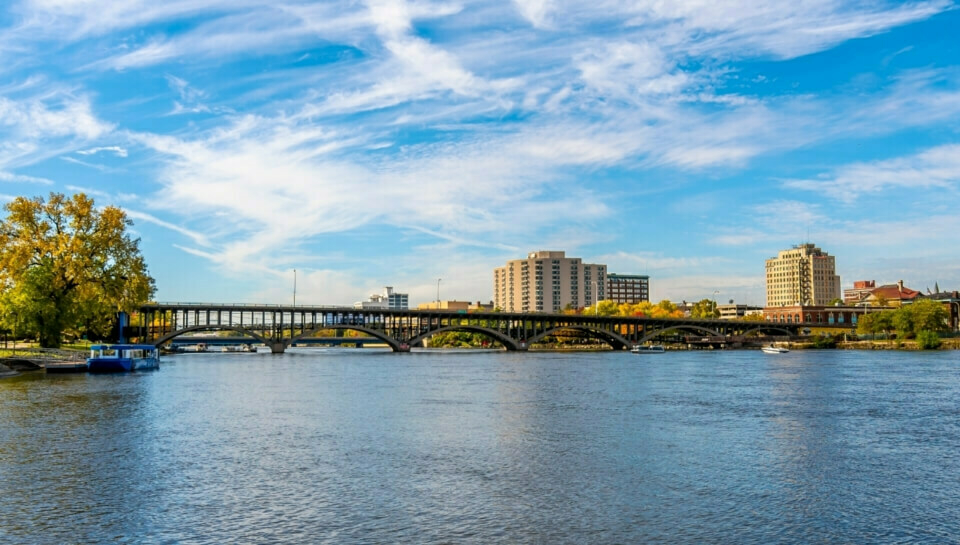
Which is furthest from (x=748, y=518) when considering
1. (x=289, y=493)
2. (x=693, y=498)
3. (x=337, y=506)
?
(x=289, y=493)

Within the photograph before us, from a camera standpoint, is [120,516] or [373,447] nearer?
[120,516]

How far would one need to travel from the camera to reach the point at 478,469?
30.3 meters

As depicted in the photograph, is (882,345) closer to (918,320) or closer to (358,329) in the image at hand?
(918,320)

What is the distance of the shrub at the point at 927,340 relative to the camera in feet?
539

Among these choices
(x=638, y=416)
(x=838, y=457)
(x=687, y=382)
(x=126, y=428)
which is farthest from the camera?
(x=687, y=382)

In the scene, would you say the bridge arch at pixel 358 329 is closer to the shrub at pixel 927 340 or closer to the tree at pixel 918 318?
the shrub at pixel 927 340

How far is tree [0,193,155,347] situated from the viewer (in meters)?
88.3

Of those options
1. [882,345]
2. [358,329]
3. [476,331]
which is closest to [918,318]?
[882,345]

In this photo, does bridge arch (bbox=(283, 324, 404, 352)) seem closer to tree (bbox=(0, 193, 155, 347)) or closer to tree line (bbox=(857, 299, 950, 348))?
tree (bbox=(0, 193, 155, 347))

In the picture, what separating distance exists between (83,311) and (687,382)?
2628 inches

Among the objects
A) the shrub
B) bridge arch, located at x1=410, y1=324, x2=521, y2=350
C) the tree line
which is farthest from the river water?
the tree line

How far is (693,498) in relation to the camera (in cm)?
2556

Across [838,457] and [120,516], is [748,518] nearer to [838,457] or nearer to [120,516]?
[838,457]

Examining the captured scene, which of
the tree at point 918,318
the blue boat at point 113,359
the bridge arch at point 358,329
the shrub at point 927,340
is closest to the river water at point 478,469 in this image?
the blue boat at point 113,359
